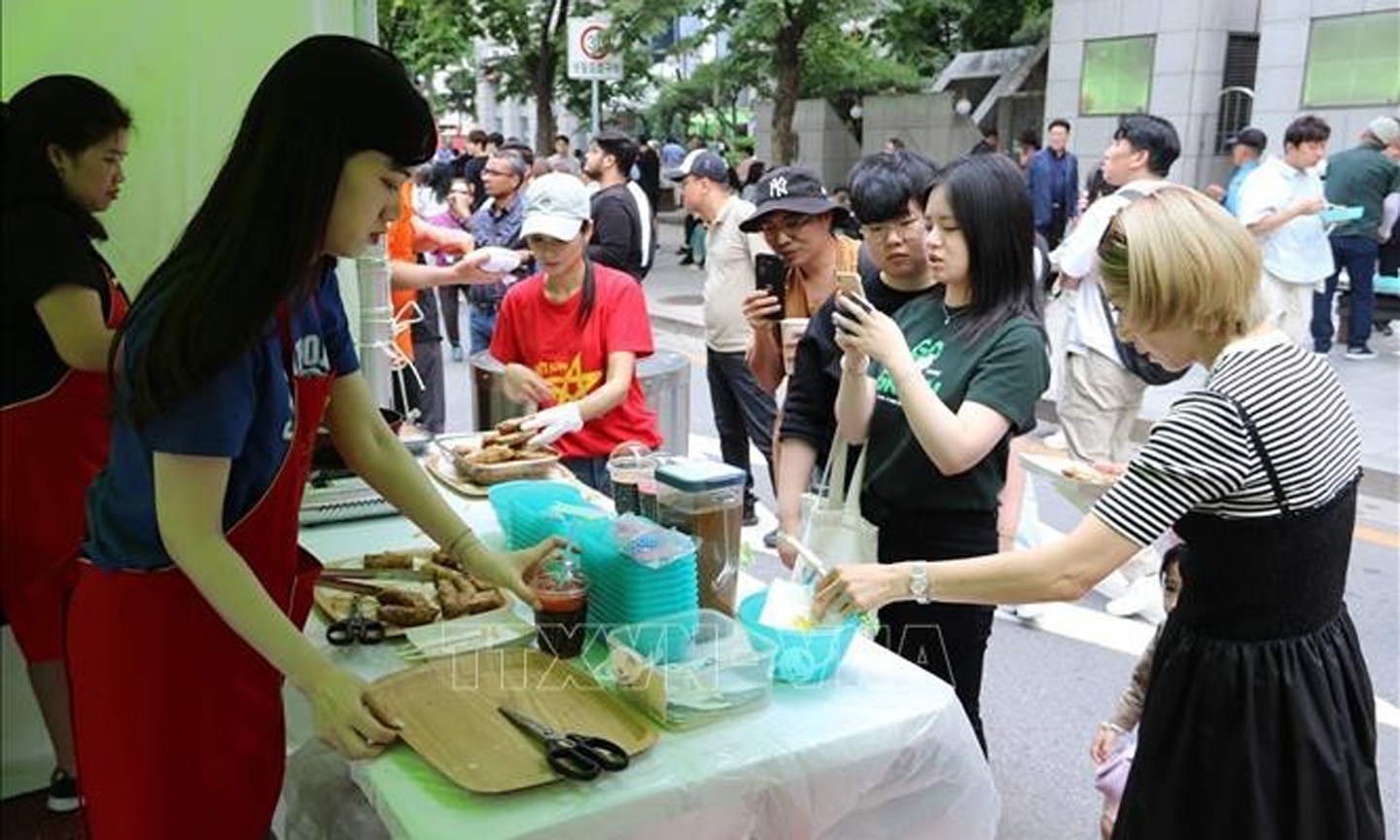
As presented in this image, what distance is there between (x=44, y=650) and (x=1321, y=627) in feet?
8.69

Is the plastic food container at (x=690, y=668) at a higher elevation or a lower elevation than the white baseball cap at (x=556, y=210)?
lower

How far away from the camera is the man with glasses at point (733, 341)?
4.74 metres

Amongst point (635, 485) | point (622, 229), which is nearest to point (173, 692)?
point (635, 485)

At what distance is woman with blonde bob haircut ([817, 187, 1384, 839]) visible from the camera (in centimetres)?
150

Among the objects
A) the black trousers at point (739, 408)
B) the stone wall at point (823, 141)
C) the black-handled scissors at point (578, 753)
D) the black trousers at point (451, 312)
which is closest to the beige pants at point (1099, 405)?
the black trousers at point (739, 408)

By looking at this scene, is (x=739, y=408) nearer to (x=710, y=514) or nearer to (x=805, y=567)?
(x=805, y=567)

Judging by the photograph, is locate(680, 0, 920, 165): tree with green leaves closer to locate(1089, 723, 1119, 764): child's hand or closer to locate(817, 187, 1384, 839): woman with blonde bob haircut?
locate(1089, 723, 1119, 764): child's hand

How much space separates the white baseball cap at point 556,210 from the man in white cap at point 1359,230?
6730 mm

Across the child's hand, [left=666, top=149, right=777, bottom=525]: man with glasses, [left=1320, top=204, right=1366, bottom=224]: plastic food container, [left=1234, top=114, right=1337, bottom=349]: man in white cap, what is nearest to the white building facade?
[left=1320, top=204, right=1366, bottom=224]: plastic food container

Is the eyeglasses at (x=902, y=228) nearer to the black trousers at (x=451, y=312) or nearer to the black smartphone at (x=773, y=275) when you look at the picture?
A: the black smartphone at (x=773, y=275)

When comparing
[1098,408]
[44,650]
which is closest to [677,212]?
[1098,408]

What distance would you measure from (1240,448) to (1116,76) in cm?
1358

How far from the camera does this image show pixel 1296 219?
6980mm

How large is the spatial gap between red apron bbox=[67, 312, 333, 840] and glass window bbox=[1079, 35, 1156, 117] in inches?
A: 533
